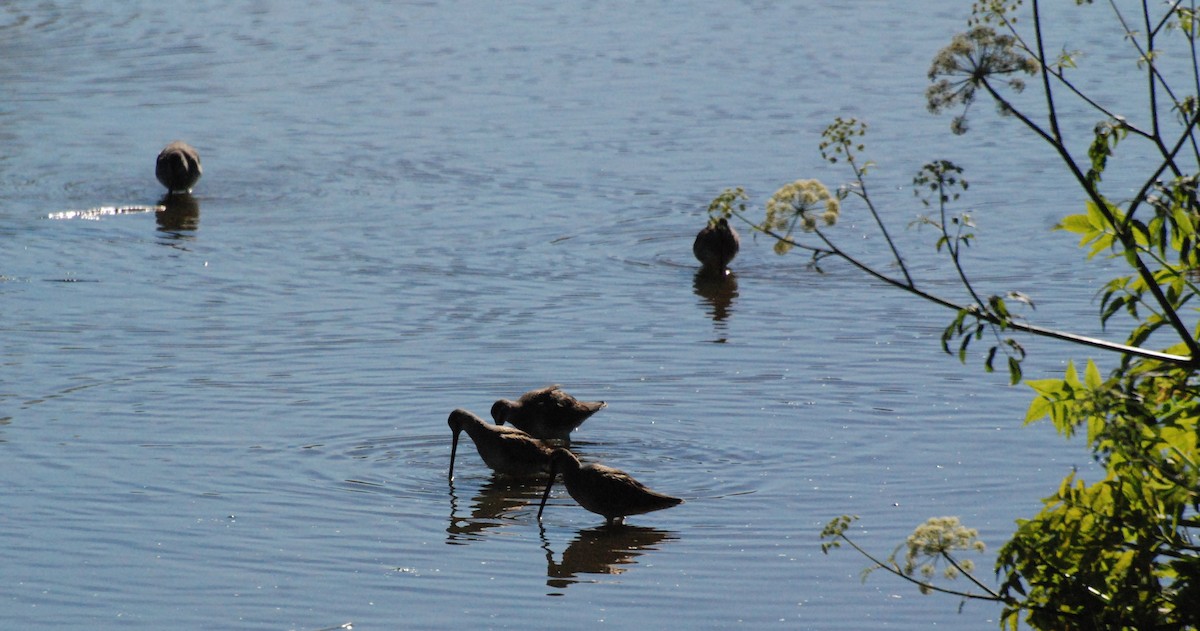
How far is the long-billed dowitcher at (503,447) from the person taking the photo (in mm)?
9203

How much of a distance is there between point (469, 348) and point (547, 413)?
7.03 ft

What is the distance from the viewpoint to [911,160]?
17969 millimetres

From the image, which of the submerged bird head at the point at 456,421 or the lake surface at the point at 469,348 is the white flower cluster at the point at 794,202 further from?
the submerged bird head at the point at 456,421

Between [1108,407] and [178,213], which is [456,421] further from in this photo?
[178,213]

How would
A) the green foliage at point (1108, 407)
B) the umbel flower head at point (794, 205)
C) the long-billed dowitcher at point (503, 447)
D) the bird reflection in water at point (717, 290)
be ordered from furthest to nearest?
the bird reflection in water at point (717, 290) → the long-billed dowitcher at point (503, 447) → the umbel flower head at point (794, 205) → the green foliage at point (1108, 407)

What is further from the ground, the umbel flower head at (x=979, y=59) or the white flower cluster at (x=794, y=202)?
the umbel flower head at (x=979, y=59)

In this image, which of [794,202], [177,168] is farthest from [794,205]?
[177,168]

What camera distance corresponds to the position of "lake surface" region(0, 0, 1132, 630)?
25.4 ft

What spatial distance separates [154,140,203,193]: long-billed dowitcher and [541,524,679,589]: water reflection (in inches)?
376

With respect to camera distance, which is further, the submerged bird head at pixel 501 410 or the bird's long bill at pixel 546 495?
the submerged bird head at pixel 501 410

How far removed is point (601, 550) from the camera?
8266 mm

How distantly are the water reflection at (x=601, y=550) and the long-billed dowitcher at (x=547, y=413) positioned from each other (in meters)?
1.21

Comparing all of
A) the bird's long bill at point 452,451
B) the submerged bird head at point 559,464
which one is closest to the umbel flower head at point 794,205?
the submerged bird head at point 559,464

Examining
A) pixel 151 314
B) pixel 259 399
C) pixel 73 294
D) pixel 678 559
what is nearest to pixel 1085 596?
pixel 678 559
